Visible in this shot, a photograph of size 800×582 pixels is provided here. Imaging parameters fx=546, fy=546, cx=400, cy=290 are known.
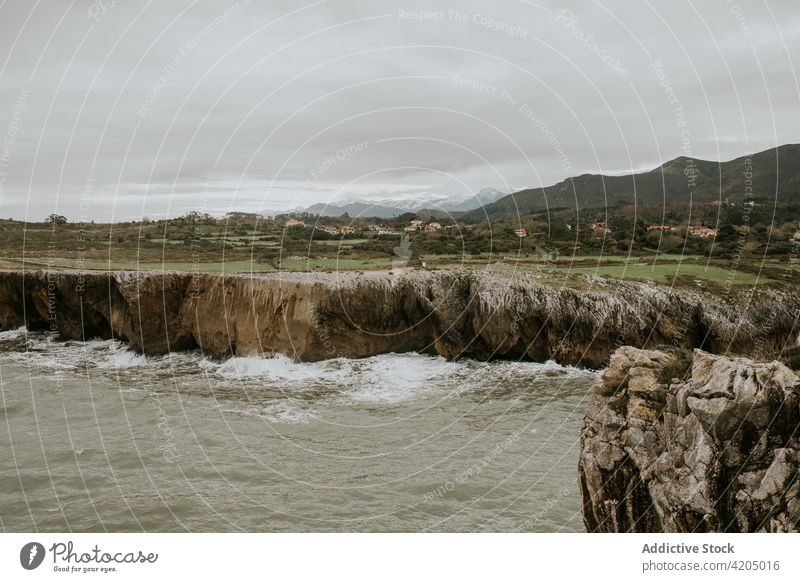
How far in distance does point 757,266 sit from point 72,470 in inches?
1025

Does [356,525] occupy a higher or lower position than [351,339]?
lower

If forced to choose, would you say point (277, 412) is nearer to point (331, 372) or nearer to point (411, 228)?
point (331, 372)

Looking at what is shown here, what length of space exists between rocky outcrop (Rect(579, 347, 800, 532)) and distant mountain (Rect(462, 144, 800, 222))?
35.0 meters

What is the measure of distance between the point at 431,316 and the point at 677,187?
58.9 metres

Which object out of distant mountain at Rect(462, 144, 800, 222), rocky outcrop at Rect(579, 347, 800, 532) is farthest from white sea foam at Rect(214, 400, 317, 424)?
distant mountain at Rect(462, 144, 800, 222)

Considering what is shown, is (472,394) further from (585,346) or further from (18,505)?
(18,505)

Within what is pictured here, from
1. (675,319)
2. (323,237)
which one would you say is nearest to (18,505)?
(675,319)

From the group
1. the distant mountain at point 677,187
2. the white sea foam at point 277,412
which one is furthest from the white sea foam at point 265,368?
the distant mountain at point 677,187

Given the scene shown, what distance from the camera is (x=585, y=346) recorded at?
20.8 metres

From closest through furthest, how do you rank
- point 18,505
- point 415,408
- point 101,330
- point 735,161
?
point 18,505 → point 415,408 → point 101,330 → point 735,161

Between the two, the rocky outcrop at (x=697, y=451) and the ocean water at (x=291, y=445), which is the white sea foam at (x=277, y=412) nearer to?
the ocean water at (x=291, y=445)

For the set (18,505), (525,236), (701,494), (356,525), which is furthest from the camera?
(525,236)

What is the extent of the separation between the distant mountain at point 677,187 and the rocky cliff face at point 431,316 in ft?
67.6

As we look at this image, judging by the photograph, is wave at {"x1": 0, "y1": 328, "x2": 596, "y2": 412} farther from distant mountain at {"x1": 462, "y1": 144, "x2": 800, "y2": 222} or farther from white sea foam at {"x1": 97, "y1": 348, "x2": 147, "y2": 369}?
distant mountain at {"x1": 462, "y1": 144, "x2": 800, "y2": 222}
